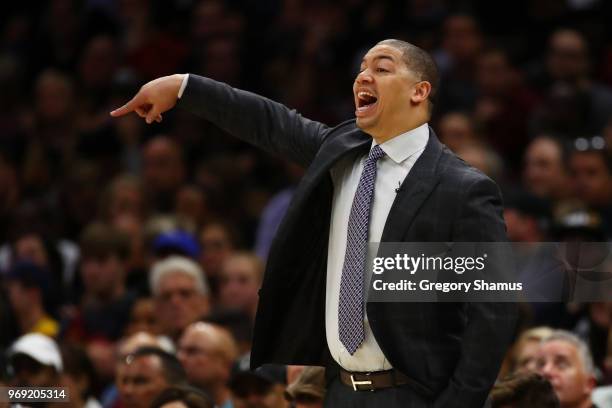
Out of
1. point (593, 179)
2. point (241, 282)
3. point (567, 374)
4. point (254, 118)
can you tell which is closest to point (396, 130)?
point (254, 118)

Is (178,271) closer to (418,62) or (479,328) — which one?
(418,62)

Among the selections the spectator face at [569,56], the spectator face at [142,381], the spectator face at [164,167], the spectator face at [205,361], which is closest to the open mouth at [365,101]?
the spectator face at [142,381]

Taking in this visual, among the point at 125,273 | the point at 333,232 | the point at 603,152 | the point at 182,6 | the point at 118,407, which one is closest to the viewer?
the point at 333,232

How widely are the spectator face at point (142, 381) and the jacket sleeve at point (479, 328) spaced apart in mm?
2482

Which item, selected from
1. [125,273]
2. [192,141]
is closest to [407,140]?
[125,273]

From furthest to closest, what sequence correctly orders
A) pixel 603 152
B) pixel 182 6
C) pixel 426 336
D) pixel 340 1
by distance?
pixel 182 6 → pixel 340 1 → pixel 603 152 → pixel 426 336

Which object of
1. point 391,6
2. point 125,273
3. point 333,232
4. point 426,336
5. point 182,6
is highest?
point 182,6

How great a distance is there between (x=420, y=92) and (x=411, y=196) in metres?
0.34

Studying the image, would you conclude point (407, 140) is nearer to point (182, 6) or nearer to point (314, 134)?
point (314, 134)

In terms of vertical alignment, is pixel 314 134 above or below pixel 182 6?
below

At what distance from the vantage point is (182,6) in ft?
36.9

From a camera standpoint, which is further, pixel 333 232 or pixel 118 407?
pixel 118 407

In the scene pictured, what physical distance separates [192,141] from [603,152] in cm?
325

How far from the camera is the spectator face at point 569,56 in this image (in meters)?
8.80
